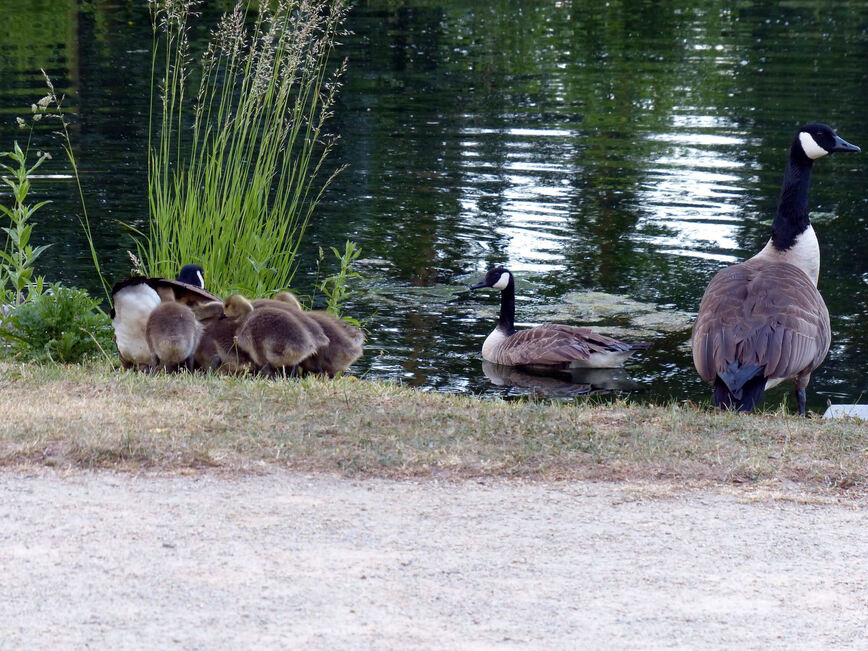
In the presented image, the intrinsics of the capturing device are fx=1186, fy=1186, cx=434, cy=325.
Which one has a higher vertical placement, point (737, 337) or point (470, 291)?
point (737, 337)

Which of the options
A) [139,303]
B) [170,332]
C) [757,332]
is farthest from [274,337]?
[757,332]

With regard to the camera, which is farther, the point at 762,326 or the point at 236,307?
the point at 236,307

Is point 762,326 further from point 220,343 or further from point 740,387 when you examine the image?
point 220,343

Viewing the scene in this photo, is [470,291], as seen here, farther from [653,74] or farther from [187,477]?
[653,74]

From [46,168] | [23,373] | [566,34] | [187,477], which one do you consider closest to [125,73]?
[46,168]

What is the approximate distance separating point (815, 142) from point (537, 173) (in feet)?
26.8

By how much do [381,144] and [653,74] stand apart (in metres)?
10.2

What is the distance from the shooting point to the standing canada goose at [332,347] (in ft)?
27.5

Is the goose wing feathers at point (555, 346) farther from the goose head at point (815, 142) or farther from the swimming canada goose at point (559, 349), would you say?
the goose head at point (815, 142)

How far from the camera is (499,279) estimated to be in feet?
36.0

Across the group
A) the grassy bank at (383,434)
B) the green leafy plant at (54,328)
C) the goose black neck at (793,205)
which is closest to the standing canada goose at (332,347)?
the grassy bank at (383,434)

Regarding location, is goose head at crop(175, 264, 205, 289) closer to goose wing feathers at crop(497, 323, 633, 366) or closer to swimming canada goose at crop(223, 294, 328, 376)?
swimming canada goose at crop(223, 294, 328, 376)

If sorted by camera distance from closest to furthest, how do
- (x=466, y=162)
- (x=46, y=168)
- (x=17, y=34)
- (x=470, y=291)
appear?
1. (x=470, y=291)
2. (x=46, y=168)
3. (x=466, y=162)
4. (x=17, y=34)

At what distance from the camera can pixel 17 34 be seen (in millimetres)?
31359
